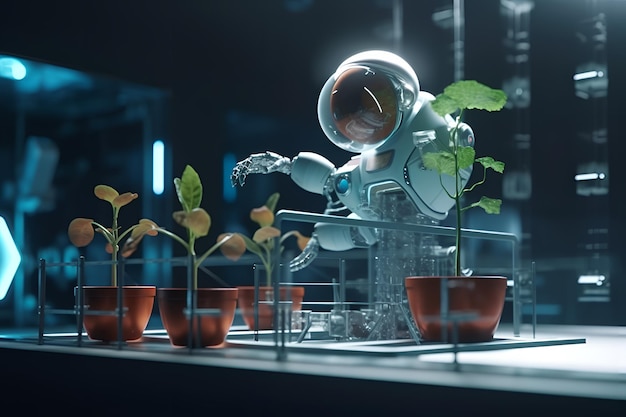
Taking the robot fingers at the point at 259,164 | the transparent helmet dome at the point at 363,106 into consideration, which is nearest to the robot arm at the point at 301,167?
the robot fingers at the point at 259,164

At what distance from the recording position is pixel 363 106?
3.88 metres

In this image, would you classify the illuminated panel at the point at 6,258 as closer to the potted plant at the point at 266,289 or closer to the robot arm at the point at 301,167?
the potted plant at the point at 266,289

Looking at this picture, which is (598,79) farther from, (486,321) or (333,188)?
(486,321)

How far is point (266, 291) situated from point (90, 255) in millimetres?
2197

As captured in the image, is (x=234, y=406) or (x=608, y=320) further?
(x=608, y=320)

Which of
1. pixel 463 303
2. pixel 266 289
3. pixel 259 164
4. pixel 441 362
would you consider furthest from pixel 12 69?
pixel 441 362

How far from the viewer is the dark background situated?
616 cm

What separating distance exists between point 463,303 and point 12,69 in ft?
12.9

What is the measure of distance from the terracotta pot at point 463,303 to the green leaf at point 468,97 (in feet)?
2.41

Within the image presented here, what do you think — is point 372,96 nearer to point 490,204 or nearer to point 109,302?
point 490,204

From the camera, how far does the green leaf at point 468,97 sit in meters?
3.41

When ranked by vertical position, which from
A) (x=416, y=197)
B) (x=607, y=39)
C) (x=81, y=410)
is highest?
(x=607, y=39)

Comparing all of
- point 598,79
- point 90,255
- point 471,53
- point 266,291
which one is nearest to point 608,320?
point 598,79

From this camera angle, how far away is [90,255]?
6.26 meters
